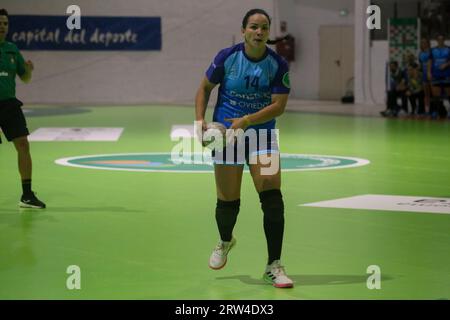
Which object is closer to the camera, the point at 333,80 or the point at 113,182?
the point at 113,182

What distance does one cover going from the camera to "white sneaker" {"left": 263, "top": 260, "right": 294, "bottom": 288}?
6.12 metres

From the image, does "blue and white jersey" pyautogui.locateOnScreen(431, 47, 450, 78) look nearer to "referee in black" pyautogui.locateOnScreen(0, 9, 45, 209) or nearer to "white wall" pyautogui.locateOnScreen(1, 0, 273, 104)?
"white wall" pyautogui.locateOnScreen(1, 0, 273, 104)

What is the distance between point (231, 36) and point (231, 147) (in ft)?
87.4

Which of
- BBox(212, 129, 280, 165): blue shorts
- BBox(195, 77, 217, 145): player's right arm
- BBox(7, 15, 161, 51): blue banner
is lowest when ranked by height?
BBox(212, 129, 280, 165): blue shorts

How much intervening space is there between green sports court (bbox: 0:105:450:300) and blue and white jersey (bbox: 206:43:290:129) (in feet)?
3.81

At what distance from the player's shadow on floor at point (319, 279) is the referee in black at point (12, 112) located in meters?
3.63

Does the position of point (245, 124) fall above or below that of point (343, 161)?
above

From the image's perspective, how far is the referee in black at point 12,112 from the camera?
925 centimetres

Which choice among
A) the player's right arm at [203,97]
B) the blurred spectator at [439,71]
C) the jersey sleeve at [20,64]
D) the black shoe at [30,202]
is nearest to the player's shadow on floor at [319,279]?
the player's right arm at [203,97]

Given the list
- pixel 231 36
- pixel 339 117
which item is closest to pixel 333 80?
pixel 231 36

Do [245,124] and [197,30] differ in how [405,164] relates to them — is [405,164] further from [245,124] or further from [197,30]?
[197,30]

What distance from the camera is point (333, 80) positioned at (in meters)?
32.4

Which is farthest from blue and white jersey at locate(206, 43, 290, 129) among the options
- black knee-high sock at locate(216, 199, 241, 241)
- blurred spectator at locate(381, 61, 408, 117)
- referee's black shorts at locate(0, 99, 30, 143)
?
blurred spectator at locate(381, 61, 408, 117)

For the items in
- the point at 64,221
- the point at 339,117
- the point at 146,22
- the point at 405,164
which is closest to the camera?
the point at 64,221
